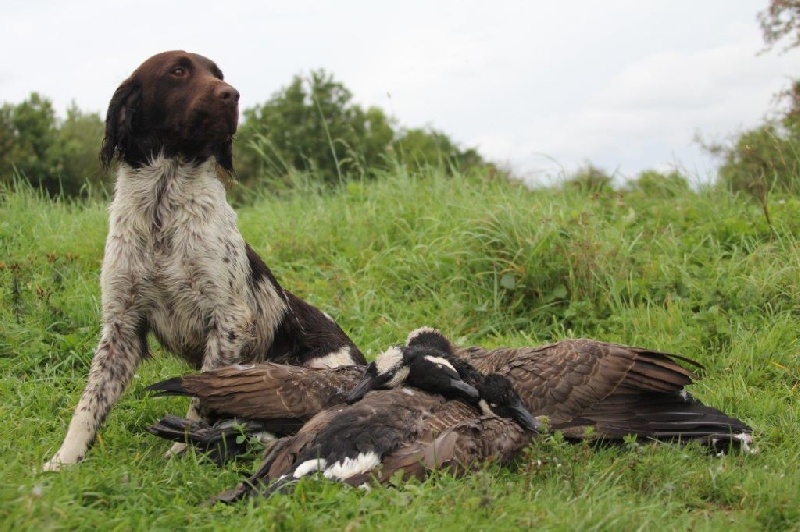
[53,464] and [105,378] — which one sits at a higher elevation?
[105,378]

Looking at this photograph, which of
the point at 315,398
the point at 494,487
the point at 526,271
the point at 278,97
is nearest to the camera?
the point at 494,487

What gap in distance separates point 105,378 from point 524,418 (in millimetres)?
2237

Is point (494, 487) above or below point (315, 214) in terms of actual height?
below

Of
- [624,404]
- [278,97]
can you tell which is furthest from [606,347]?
[278,97]

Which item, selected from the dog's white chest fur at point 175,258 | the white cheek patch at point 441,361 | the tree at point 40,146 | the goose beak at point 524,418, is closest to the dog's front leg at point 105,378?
the dog's white chest fur at point 175,258

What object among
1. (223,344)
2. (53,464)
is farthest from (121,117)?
(53,464)

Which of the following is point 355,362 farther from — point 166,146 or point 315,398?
point 166,146

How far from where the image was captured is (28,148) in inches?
1028

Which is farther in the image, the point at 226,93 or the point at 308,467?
the point at 226,93

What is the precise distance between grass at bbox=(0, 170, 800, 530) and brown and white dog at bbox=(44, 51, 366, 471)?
0.54 m

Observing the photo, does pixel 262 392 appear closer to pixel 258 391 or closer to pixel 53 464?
pixel 258 391

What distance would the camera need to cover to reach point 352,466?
3.67 meters

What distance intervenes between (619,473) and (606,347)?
1023 millimetres

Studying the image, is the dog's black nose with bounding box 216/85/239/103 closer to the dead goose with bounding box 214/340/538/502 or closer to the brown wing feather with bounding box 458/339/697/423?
the dead goose with bounding box 214/340/538/502
